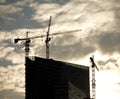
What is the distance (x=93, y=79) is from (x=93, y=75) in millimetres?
2117

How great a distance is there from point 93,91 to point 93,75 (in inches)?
333

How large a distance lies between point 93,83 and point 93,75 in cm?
790

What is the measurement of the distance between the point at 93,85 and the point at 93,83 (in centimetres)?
240

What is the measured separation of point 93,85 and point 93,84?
1.20 m

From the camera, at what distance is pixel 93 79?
195500mm

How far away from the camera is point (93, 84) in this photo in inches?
7387

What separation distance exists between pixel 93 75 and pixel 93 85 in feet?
33.7

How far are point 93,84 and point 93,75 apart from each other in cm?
909

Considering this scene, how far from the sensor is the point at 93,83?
189 metres

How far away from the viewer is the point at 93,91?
19412cm

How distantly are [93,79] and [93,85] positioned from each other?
933 centimetres

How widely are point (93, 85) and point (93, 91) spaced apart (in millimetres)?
8593
